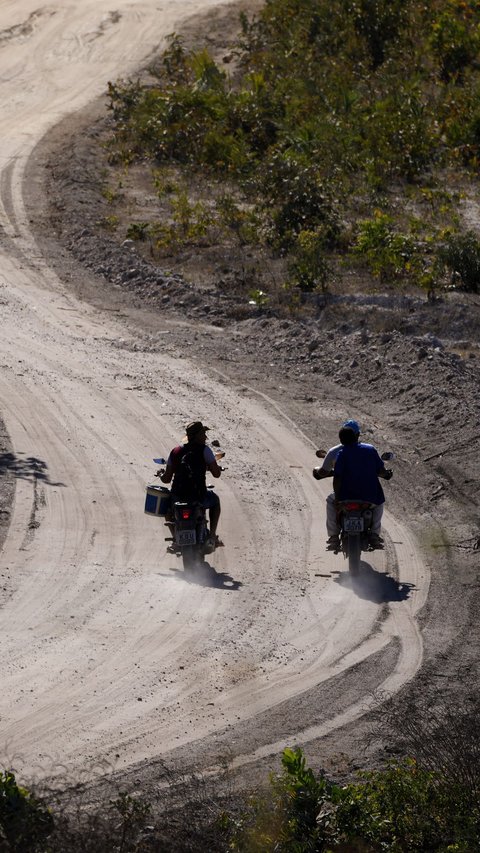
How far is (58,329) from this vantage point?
19.8m

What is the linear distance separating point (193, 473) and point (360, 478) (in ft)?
5.79

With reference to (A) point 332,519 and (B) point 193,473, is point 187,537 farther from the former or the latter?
(A) point 332,519

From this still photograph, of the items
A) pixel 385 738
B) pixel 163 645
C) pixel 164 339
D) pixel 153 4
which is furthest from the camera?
pixel 153 4

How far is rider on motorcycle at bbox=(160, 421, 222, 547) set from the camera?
1191cm

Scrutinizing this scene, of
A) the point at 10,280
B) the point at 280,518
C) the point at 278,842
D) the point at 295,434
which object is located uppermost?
the point at 10,280

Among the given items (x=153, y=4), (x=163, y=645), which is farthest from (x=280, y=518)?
(x=153, y=4)

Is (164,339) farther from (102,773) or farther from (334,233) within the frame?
(102,773)

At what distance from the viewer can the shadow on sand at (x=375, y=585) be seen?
36.9ft

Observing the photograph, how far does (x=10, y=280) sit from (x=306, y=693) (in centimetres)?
1474

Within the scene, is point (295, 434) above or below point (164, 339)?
below

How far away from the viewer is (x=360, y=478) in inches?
473

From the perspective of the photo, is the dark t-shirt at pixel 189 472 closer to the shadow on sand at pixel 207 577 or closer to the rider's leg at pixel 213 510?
the rider's leg at pixel 213 510

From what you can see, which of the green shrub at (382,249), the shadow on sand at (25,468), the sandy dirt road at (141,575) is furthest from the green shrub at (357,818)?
the green shrub at (382,249)

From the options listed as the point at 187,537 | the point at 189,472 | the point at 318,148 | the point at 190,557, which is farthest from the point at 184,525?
the point at 318,148
